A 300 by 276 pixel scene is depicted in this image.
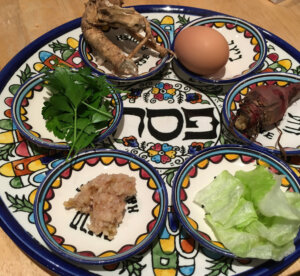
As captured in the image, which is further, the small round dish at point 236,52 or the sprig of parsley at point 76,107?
the small round dish at point 236,52

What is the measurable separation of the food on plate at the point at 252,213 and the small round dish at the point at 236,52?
1.83 ft

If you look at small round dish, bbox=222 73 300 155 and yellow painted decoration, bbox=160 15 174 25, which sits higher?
yellow painted decoration, bbox=160 15 174 25

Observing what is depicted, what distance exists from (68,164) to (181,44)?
0.79 m

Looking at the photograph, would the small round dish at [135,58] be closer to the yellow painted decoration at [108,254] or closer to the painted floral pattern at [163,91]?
the painted floral pattern at [163,91]

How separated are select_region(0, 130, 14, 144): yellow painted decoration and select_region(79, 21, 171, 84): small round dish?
48 cm

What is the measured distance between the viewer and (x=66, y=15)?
1996 millimetres

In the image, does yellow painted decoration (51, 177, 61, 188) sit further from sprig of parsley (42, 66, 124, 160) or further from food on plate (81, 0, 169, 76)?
food on plate (81, 0, 169, 76)

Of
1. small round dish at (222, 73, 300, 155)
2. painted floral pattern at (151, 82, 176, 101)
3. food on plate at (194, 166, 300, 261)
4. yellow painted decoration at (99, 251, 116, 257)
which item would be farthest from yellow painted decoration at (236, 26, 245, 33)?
yellow painted decoration at (99, 251, 116, 257)

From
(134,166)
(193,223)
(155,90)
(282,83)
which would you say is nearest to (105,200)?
(134,166)

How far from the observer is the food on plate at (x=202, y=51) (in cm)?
150

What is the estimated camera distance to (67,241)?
Result: 1.07m

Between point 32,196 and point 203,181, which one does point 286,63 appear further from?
point 32,196

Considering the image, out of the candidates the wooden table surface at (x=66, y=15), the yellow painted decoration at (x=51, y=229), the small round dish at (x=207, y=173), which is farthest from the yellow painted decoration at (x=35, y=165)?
the wooden table surface at (x=66, y=15)

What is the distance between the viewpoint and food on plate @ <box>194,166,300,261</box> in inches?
39.6
